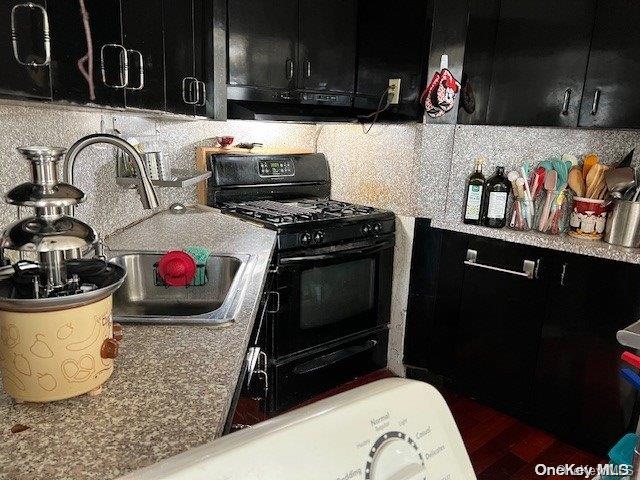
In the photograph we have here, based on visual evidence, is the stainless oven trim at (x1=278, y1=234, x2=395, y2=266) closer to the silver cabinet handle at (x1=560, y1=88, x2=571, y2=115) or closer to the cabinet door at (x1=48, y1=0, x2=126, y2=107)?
the silver cabinet handle at (x1=560, y1=88, x2=571, y2=115)

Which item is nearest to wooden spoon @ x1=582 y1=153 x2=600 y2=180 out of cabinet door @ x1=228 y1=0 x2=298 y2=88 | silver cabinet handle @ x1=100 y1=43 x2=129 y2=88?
cabinet door @ x1=228 y1=0 x2=298 y2=88

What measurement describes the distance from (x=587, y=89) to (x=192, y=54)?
64.2 inches

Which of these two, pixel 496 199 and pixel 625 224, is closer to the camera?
pixel 625 224

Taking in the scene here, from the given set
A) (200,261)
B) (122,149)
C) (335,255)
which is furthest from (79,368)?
(335,255)

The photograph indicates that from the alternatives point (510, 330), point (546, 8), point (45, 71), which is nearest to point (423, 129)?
point (546, 8)

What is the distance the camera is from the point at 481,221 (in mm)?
2332

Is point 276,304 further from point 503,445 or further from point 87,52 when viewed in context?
point 87,52

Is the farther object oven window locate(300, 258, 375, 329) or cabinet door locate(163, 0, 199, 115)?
oven window locate(300, 258, 375, 329)

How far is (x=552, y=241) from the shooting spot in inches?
80.3

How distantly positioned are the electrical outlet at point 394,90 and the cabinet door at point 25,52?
6.27 feet

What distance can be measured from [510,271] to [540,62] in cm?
96

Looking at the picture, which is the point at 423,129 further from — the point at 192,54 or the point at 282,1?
the point at 192,54

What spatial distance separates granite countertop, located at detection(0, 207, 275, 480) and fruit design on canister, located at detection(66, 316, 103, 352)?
0.11 metres

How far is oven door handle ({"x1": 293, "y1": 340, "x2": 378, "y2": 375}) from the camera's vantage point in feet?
7.46
